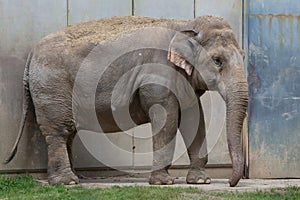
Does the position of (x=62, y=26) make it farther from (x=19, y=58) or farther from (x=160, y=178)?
(x=160, y=178)

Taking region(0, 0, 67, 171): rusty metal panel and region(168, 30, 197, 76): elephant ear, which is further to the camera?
region(0, 0, 67, 171): rusty metal panel

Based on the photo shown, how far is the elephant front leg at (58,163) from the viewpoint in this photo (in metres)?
11.2

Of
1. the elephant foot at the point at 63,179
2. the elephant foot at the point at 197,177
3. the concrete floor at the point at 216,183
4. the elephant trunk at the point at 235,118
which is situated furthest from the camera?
the elephant foot at the point at 197,177

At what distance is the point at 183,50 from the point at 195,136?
1.16 metres

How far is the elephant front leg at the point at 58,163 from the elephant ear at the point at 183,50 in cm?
168

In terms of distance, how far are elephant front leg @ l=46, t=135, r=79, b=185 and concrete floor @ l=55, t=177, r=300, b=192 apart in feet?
0.65

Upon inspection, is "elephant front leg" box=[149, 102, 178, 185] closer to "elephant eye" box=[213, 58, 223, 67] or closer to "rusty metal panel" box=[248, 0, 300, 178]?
"elephant eye" box=[213, 58, 223, 67]

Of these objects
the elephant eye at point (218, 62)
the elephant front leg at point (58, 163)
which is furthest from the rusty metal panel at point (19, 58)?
the elephant eye at point (218, 62)

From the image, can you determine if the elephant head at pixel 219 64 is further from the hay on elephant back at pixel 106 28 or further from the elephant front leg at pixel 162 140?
the elephant front leg at pixel 162 140

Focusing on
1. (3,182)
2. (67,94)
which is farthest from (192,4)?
(3,182)

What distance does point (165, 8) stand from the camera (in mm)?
12297

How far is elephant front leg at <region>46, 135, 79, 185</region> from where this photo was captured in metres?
11.2

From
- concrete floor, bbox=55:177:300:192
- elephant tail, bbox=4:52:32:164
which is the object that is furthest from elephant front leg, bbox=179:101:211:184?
elephant tail, bbox=4:52:32:164

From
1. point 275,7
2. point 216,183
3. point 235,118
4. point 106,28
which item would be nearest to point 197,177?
point 216,183
